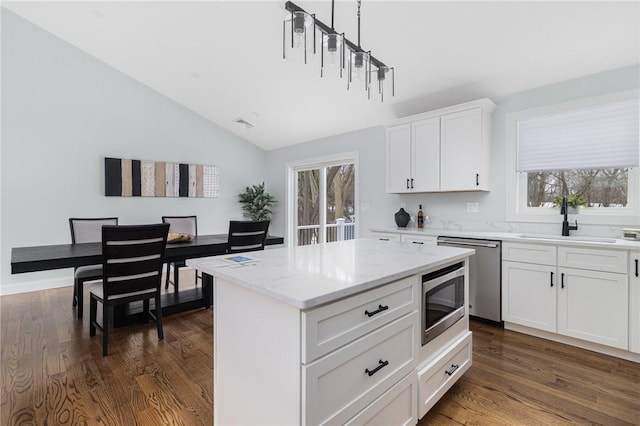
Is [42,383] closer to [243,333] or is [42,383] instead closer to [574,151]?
[243,333]

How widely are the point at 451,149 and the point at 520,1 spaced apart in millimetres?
1427

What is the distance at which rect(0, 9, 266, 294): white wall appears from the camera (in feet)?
13.0

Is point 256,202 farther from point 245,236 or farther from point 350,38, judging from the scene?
point 350,38

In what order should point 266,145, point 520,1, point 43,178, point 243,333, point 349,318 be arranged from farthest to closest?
1. point 266,145
2. point 43,178
3. point 520,1
4. point 243,333
5. point 349,318

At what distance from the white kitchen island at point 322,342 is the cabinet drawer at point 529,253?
1505 mm

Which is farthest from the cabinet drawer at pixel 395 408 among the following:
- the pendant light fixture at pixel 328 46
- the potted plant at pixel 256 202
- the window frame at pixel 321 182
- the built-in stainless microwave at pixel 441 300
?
the potted plant at pixel 256 202

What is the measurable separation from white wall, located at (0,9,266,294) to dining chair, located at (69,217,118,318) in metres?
1.19

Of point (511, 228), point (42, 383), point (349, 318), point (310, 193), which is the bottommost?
point (42, 383)

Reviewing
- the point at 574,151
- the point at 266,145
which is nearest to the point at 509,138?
the point at 574,151

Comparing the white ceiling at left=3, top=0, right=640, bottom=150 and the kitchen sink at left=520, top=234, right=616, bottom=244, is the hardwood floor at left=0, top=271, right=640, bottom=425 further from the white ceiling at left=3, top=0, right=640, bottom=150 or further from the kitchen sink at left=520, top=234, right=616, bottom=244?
the white ceiling at left=3, top=0, right=640, bottom=150

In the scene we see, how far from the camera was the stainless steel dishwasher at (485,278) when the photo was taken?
9.61ft

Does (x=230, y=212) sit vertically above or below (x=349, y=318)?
above

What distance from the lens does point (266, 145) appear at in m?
6.22

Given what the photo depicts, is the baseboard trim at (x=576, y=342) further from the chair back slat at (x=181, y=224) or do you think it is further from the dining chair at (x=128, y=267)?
the chair back slat at (x=181, y=224)
